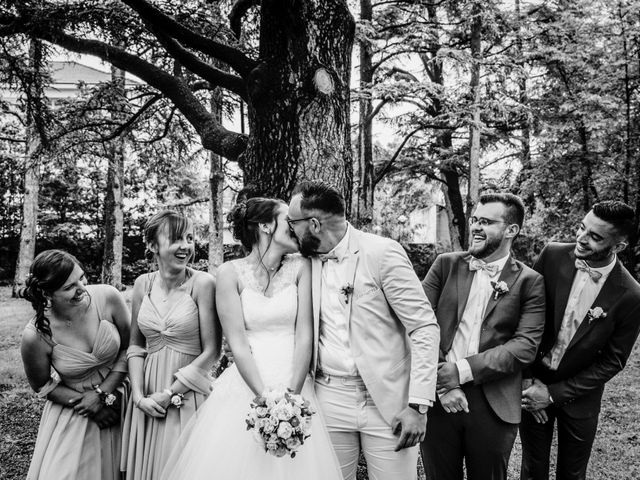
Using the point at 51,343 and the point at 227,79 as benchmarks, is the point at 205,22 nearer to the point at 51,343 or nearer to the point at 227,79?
the point at 227,79

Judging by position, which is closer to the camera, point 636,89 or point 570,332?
point 570,332

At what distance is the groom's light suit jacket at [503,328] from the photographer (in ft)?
9.66

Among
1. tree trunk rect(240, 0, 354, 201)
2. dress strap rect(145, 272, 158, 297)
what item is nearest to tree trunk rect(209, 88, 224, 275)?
tree trunk rect(240, 0, 354, 201)

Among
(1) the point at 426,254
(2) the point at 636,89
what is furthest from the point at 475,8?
(1) the point at 426,254

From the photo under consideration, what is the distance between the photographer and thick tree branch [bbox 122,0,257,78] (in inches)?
187

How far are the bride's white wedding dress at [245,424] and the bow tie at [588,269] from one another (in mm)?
1793

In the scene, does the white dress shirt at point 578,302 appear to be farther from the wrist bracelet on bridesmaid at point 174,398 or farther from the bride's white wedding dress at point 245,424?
the wrist bracelet on bridesmaid at point 174,398

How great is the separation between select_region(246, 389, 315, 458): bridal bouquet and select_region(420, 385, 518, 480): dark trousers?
38.4 inches

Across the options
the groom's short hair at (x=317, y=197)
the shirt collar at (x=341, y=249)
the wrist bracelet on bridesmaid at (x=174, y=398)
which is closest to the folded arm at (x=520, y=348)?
the shirt collar at (x=341, y=249)

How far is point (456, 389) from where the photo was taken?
2.97 meters

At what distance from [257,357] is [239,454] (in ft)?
1.75

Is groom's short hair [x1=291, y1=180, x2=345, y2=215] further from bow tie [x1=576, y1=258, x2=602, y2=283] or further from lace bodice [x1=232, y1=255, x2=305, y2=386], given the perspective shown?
bow tie [x1=576, y1=258, x2=602, y2=283]

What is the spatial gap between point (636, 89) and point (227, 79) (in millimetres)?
9962

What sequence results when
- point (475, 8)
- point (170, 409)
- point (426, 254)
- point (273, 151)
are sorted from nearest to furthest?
point (170, 409) < point (273, 151) < point (475, 8) < point (426, 254)
